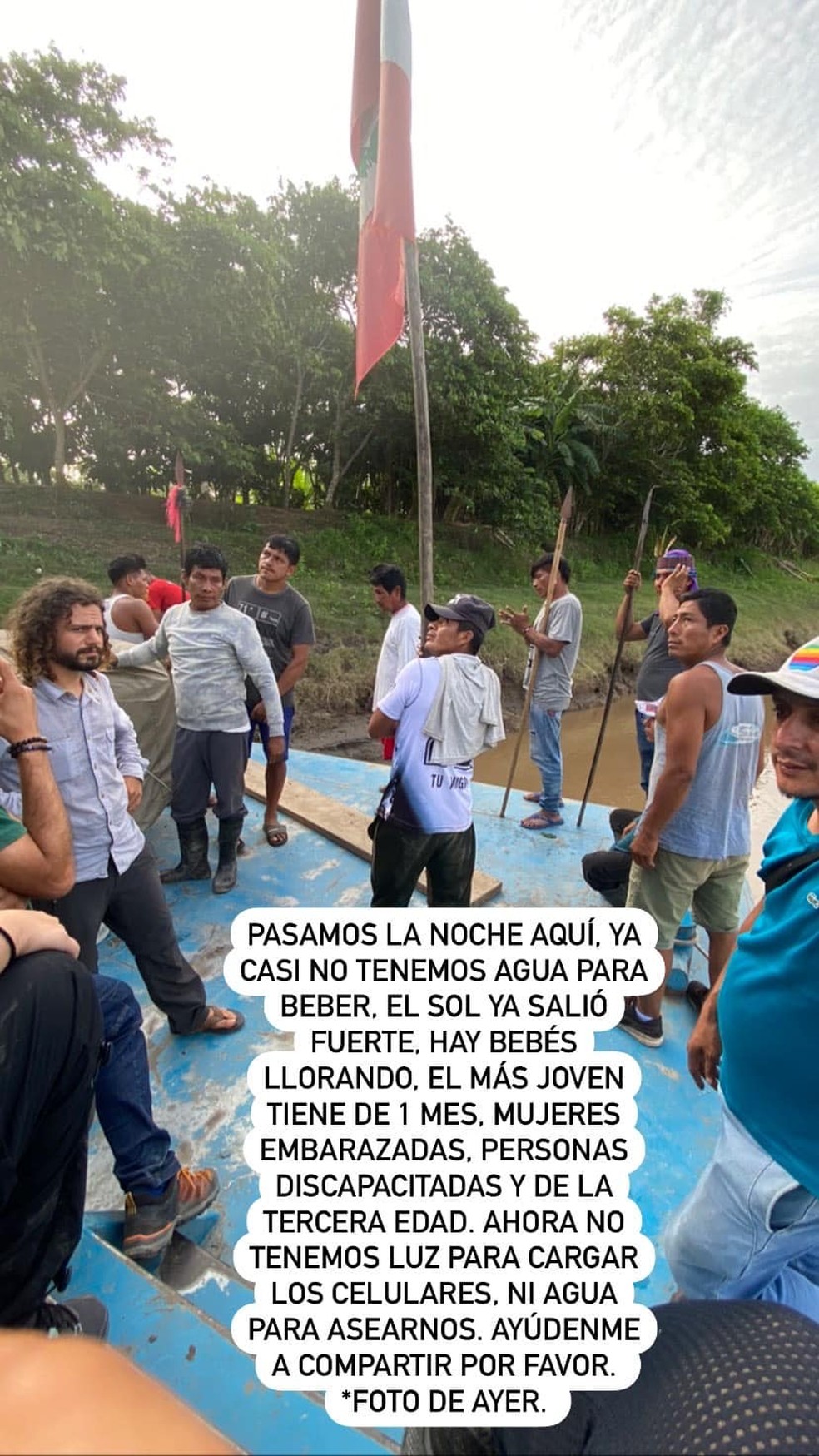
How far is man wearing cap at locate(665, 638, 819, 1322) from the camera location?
3.88ft

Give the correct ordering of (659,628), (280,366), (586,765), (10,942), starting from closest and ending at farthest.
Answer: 1. (10,942)
2. (659,628)
3. (586,765)
4. (280,366)

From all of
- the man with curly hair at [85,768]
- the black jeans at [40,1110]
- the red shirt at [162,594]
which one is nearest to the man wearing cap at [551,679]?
the red shirt at [162,594]

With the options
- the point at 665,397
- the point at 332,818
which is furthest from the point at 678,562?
the point at 665,397

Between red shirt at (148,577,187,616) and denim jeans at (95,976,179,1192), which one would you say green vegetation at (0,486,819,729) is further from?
denim jeans at (95,976,179,1192)

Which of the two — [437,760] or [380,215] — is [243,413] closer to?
[380,215]

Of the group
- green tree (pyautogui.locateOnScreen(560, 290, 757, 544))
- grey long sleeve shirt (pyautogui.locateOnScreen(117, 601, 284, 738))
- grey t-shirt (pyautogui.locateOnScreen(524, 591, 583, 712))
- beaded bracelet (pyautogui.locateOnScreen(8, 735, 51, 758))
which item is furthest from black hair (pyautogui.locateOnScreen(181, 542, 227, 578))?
green tree (pyautogui.locateOnScreen(560, 290, 757, 544))

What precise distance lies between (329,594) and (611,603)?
27.7ft

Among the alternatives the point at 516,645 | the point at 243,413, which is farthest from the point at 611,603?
the point at 243,413

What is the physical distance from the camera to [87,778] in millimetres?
2027

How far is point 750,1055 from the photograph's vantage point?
1276mm

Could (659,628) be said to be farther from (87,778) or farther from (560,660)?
(87,778)

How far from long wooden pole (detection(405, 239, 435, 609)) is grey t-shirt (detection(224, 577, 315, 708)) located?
845 millimetres

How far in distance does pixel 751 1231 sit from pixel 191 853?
2954mm

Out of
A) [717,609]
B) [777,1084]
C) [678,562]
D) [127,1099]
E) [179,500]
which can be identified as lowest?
[127,1099]
